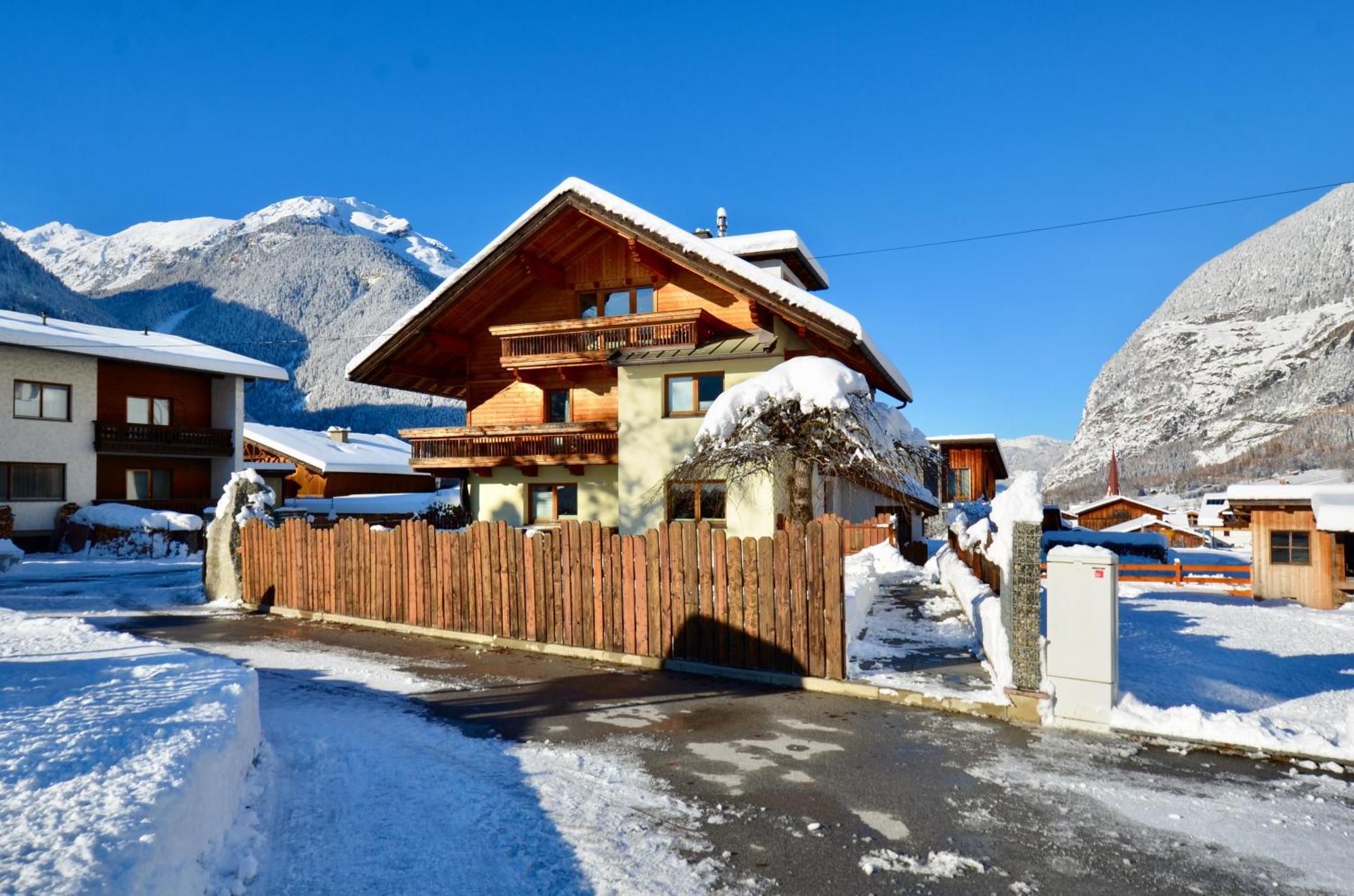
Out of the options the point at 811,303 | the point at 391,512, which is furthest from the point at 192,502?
the point at 811,303

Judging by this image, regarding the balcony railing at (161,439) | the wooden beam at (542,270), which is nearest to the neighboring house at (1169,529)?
the wooden beam at (542,270)

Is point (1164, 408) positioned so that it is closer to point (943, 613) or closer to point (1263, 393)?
point (1263, 393)

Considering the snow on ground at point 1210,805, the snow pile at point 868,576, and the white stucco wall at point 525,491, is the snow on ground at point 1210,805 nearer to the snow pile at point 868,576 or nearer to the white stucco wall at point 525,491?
the snow pile at point 868,576

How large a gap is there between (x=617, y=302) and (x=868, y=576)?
436 inches

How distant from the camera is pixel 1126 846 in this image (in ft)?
16.0

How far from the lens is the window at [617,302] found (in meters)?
21.8

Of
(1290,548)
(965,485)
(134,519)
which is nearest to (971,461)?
(965,485)

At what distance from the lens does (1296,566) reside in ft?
81.0

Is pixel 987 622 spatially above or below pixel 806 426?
below

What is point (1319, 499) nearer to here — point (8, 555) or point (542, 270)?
point (542, 270)

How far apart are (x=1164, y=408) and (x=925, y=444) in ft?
712

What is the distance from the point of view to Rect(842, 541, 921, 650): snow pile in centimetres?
1100

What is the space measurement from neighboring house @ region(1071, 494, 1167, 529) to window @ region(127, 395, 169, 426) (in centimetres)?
6643

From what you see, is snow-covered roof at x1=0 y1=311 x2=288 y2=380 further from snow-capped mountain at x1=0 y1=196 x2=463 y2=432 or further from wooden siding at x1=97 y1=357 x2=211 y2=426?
snow-capped mountain at x1=0 y1=196 x2=463 y2=432
